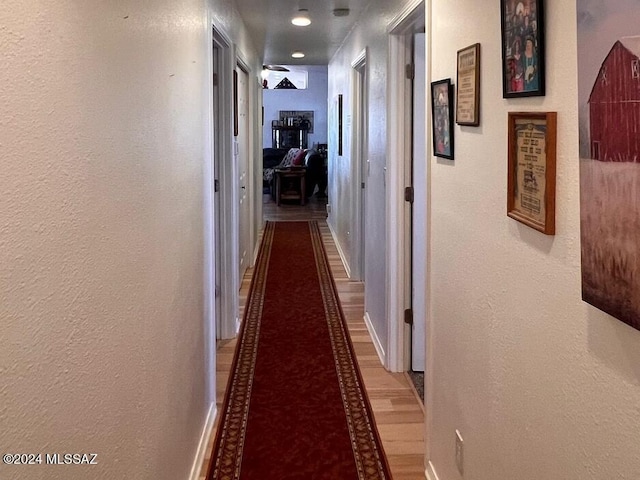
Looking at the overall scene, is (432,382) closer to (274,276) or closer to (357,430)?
(357,430)

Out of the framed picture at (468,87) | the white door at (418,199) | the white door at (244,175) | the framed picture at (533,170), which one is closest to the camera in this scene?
the framed picture at (533,170)

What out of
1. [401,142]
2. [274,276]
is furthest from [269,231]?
[401,142]

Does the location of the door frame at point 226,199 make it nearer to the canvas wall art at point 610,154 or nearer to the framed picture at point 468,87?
the framed picture at point 468,87

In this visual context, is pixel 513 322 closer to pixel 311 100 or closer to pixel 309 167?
pixel 309 167

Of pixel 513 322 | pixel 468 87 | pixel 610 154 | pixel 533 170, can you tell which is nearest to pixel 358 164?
pixel 468 87

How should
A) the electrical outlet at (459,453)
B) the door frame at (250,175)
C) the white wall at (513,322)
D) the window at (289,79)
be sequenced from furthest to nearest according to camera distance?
the window at (289,79)
the door frame at (250,175)
the electrical outlet at (459,453)
the white wall at (513,322)

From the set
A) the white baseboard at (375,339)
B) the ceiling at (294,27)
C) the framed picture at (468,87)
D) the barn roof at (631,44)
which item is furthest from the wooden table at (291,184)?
the barn roof at (631,44)

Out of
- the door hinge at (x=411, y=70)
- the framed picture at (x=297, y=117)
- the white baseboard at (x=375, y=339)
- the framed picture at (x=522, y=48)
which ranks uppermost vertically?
the framed picture at (x=297, y=117)

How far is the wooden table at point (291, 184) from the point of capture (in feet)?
37.3

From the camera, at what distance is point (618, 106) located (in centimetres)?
97

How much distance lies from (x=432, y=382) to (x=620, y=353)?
1.41m

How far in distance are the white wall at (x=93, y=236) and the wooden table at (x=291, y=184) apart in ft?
30.0

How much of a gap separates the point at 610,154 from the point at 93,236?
3.04 ft

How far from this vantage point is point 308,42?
631cm
